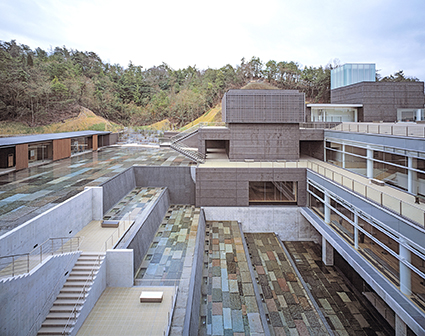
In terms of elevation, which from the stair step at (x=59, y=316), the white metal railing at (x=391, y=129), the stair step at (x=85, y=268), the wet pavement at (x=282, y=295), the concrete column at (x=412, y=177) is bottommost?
the wet pavement at (x=282, y=295)

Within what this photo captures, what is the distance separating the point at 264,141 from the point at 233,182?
4603 millimetres

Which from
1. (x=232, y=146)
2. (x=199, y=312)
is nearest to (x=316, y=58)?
(x=232, y=146)

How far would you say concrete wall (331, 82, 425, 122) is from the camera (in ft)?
74.7

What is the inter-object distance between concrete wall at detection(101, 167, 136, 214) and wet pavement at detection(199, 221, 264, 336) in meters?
5.30

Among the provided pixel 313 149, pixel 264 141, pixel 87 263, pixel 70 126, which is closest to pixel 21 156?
pixel 87 263

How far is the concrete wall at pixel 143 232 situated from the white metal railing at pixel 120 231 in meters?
0.29

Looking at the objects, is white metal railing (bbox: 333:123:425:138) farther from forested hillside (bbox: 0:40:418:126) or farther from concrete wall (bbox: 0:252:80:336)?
forested hillside (bbox: 0:40:418:126)

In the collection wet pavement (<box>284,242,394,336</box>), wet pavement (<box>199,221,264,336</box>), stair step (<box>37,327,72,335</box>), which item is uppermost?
stair step (<box>37,327,72,335</box>)

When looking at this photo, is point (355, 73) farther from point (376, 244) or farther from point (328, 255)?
point (376, 244)

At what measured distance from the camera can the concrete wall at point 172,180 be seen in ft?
57.3

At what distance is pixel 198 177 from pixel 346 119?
55.3 feet

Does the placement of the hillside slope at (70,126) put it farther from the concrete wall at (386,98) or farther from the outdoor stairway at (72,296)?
the outdoor stairway at (72,296)

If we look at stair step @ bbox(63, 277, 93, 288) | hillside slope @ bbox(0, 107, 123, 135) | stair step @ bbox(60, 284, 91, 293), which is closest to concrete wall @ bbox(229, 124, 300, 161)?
stair step @ bbox(63, 277, 93, 288)

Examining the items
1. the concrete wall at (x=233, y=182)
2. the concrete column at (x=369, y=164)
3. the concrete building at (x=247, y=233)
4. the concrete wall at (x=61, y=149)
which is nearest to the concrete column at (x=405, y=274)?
the concrete building at (x=247, y=233)
